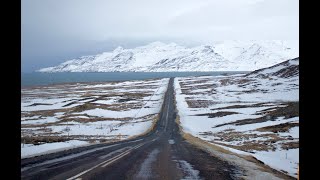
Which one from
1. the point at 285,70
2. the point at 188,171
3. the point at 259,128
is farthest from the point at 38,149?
the point at 285,70

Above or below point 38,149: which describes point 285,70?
above

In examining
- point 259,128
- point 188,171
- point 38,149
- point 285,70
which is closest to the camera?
point 188,171

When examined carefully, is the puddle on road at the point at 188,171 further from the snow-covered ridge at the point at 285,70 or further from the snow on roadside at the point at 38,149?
the snow-covered ridge at the point at 285,70

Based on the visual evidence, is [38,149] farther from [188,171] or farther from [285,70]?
[285,70]

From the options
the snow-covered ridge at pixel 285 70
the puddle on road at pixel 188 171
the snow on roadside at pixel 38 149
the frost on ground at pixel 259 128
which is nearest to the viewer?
the puddle on road at pixel 188 171

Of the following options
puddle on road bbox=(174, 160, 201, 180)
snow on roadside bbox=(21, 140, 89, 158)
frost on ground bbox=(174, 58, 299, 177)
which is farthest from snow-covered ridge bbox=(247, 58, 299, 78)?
puddle on road bbox=(174, 160, 201, 180)

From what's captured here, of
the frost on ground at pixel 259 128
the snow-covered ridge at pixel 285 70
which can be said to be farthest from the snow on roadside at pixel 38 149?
the snow-covered ridge at pixel 285 70

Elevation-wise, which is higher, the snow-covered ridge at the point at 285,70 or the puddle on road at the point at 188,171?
the snow-covered ridge at the point at 285,70

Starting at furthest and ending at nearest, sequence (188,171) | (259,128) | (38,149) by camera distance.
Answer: (259,128) < (38,149) < (188,171)

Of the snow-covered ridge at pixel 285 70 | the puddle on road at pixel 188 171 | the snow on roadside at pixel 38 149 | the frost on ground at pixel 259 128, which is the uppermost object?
the snow-covered ridge at pixel 285 70

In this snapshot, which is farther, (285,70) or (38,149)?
(285,70)

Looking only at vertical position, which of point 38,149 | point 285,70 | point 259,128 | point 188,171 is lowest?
point 259,128
